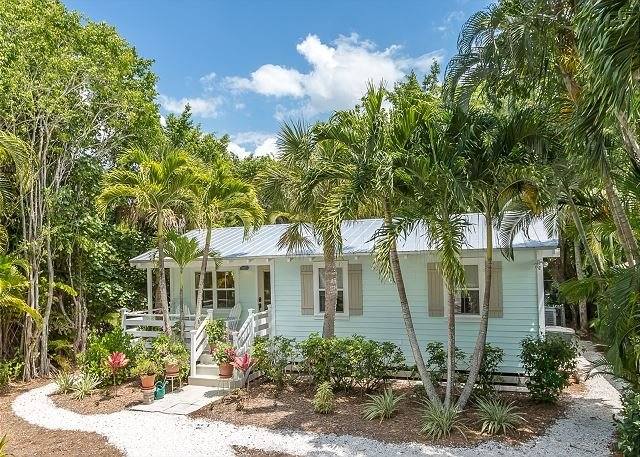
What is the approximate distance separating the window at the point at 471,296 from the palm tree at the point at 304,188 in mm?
3184

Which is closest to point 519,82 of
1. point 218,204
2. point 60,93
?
point 218,204

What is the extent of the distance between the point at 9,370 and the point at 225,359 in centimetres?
588

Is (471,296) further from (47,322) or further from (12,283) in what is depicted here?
(47,322)

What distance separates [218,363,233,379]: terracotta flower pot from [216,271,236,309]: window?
4.80 meters

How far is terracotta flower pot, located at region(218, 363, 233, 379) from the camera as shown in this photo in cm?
1083

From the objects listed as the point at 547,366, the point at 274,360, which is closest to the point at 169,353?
the point at 274,360

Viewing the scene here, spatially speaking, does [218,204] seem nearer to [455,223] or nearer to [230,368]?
[230,368]

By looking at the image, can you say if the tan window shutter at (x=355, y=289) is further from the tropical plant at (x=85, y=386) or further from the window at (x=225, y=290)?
the tropical plant at (x=85, y=386)

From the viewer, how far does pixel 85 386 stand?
35.7 ft

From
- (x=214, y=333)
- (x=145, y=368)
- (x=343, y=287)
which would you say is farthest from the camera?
(x=343, y=287)

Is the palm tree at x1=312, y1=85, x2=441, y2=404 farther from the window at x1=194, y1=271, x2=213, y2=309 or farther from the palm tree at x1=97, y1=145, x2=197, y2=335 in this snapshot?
the window at x1=194, y1=271, x2=213, y2=309

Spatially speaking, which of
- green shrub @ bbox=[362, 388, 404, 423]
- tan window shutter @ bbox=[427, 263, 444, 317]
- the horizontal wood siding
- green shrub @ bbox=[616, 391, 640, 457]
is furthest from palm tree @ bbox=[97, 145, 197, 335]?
green shrub @ bbox=[616, 391, 640, 457]

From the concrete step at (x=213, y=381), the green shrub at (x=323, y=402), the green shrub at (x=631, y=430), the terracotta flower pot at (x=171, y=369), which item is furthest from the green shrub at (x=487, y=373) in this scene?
the terracotta flower pot at (x=171, y=369)

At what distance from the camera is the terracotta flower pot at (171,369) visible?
35.9 feet
